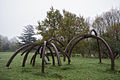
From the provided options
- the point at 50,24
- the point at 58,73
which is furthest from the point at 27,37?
the point at 58,73

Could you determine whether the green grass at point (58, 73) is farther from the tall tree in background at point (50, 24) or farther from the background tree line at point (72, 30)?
the tall tree in background at point (50, 24)

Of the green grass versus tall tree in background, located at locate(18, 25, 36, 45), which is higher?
tall tree in background, located at locate(18, 25, 36, 45)

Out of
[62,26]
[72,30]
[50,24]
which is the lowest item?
[72,30]

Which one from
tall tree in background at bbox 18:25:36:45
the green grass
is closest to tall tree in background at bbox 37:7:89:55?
the green grass

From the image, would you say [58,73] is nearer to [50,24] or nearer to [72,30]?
[72,30]

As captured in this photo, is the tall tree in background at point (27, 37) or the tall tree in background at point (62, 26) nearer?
the tall tree in background at point (62, 26)

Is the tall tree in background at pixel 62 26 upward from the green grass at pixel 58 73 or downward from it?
upward

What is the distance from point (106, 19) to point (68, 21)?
601 inches

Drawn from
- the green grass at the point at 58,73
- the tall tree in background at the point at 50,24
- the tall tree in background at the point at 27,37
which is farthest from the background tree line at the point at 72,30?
the tall tree in background at the point at 27,37

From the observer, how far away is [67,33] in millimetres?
19938

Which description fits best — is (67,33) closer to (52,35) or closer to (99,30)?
(52,35)

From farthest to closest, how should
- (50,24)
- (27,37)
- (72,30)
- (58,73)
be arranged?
1. (27,37)
2. (50,24)
3. (72,30)
4. (58,73)

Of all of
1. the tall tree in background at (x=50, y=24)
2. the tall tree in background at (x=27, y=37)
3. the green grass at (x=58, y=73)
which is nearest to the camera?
the green grass at (x=58, y=73)

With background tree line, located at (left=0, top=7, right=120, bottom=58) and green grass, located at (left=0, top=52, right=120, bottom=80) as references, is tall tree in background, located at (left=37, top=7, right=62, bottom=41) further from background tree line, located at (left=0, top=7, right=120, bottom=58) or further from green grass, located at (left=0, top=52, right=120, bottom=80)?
green grass, located at (left=0, top=52, right=120, bottom=80)
